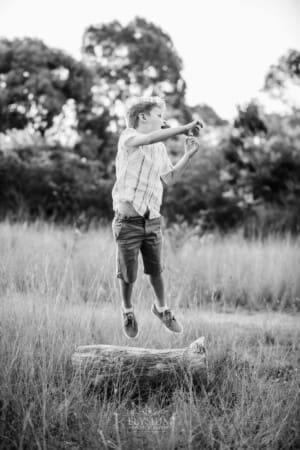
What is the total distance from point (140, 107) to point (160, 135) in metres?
0.39

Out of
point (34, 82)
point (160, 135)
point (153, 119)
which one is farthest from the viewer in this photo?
point (34, 82)

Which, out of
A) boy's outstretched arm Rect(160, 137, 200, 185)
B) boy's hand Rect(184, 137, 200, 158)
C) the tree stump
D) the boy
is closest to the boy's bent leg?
the boy

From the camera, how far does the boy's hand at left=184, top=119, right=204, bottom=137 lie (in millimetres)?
2396

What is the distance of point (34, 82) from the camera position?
12953 millimetres

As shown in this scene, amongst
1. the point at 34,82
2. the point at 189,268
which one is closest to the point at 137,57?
the point at 34,82

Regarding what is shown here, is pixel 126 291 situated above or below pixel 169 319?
above

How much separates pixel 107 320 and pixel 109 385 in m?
0.91

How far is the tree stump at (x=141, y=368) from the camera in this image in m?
2.77

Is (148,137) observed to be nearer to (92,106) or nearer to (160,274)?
(160,274)

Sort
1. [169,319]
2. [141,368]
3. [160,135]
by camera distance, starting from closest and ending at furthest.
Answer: [160,135] → [141,368] → [169,319]

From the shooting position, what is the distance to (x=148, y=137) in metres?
2.47

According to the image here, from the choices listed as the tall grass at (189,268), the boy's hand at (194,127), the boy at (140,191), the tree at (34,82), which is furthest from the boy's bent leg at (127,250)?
the tree at (34,82)

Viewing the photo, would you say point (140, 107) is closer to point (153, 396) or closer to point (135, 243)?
point (135, 243)

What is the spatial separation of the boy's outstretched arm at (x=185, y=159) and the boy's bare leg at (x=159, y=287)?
66 cm
